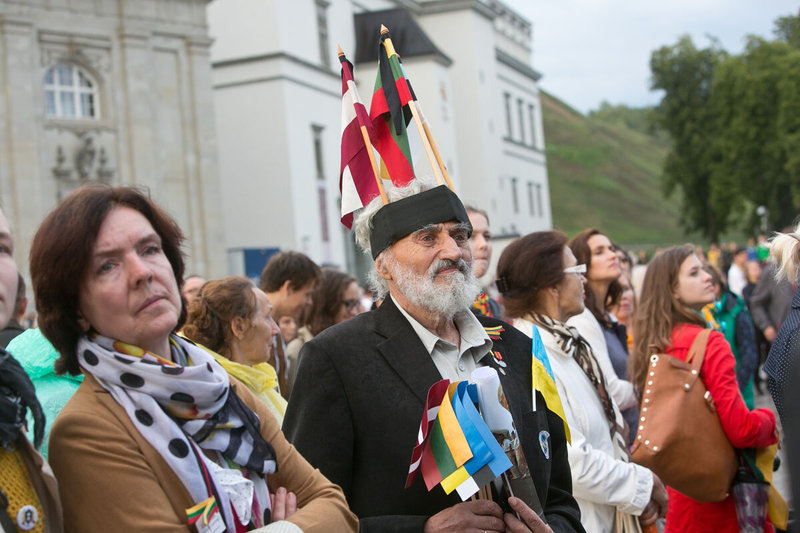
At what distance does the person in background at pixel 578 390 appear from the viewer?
4.54 m

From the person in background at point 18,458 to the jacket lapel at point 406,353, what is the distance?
1.38m

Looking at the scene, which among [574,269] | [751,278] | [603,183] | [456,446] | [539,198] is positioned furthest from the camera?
[603,183]

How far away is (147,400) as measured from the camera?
2.55 m

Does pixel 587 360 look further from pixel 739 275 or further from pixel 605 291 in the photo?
→ pixel 739 275

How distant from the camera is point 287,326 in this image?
7148 mm

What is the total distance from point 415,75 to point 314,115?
893 cm

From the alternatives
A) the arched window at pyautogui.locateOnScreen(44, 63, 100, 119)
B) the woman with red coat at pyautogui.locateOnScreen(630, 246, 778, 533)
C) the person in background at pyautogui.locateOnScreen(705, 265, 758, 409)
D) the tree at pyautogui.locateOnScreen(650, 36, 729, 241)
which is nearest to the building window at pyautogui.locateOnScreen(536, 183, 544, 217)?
the tree at pyautogui.locateOnScreen(650, 36, 729, 241)

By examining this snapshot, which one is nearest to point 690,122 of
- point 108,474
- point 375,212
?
point 375,212

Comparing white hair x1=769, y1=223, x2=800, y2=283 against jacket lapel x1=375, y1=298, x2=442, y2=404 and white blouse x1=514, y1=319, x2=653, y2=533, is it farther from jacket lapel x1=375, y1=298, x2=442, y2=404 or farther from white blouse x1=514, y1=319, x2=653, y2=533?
jacket lapel x1=375, y1=298, x2=442, y2=404

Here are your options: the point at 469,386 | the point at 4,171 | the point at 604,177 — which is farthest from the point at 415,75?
the point at 604,177

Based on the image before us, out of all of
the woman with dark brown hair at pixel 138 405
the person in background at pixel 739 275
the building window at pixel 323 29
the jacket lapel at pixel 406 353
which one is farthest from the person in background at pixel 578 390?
the building window at pixel 323 29

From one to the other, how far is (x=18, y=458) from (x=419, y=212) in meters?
1.74

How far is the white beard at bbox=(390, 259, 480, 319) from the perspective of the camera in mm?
3537

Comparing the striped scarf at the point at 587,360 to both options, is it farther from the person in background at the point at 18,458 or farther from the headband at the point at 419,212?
the person in background at the point at 18,458
